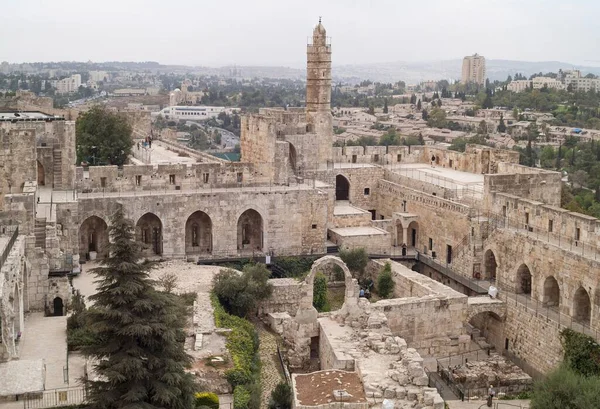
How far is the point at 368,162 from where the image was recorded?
37.6m

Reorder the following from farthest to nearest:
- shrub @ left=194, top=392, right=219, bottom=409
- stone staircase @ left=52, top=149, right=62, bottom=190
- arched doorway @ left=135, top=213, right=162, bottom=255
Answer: stone staircase @ left=52, top=149, right=62, bottom=190
arched doorway @ left=135, top=213, right=162, bottom=255
shrub @ left=194, top=392, right=219, bottom=409

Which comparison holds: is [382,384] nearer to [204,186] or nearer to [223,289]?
[223,289]

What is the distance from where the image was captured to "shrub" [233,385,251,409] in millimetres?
17038

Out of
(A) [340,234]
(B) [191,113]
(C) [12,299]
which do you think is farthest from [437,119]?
(C) [12,299]

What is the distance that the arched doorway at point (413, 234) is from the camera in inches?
1264

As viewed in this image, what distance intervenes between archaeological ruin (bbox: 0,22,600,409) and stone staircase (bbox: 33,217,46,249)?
31mm

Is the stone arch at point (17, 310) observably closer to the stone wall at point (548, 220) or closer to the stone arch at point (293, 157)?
the stone wall at point (548, 220)

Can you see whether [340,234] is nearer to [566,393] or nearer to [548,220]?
[548,220]

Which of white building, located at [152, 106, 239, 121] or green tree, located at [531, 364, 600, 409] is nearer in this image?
green tree, located at [531, 364, 600, 409]

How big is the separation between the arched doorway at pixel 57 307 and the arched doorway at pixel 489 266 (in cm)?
1341

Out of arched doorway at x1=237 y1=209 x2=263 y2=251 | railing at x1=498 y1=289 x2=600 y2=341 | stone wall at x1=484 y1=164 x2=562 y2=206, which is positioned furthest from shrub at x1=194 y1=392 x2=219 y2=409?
stone wall at x1=484 y1=164 x2=562 y2=206

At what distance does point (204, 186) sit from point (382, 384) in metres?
13.9

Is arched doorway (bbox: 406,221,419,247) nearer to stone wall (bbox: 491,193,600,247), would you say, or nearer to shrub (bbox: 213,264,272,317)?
stone wall (bbox: 491,193,600,247)

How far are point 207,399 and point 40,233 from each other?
906 centimetres
